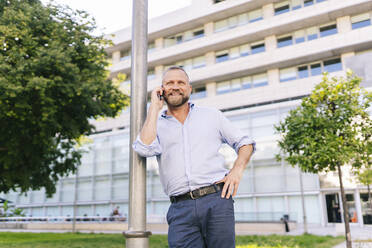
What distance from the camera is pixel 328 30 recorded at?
27.5 meters

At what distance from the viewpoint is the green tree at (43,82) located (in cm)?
1078

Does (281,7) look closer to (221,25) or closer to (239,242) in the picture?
(221,25)

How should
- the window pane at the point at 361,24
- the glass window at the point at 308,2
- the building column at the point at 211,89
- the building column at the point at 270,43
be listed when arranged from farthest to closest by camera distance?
the building column at the point at 211,89, the building column at the point at 270,43, the glass window at the point at 308,2, the window pane at the point at 361,24

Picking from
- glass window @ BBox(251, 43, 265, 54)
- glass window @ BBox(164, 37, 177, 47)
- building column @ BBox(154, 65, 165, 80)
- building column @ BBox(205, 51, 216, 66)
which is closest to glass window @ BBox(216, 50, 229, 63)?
building column @ BBox(205, 51, 216, 66)

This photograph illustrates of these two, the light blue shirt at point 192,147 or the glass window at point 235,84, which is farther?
the glass window at point 235,84

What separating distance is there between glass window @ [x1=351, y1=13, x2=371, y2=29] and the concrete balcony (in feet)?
1.47

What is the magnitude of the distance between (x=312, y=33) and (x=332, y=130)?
20.7m

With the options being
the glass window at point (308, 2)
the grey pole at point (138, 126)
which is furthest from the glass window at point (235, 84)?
the grey pole at point (138, 126)

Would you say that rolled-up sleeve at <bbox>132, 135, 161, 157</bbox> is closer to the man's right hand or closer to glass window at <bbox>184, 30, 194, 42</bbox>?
the man's right hand

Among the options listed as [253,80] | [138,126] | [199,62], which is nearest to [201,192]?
[138,126]

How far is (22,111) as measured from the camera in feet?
35.5

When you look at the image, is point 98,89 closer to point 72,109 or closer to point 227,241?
point 72,109

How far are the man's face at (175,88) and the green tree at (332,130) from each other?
7.70 meters

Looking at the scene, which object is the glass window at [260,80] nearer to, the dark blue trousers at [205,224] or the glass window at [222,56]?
the glass window at [222,56]
